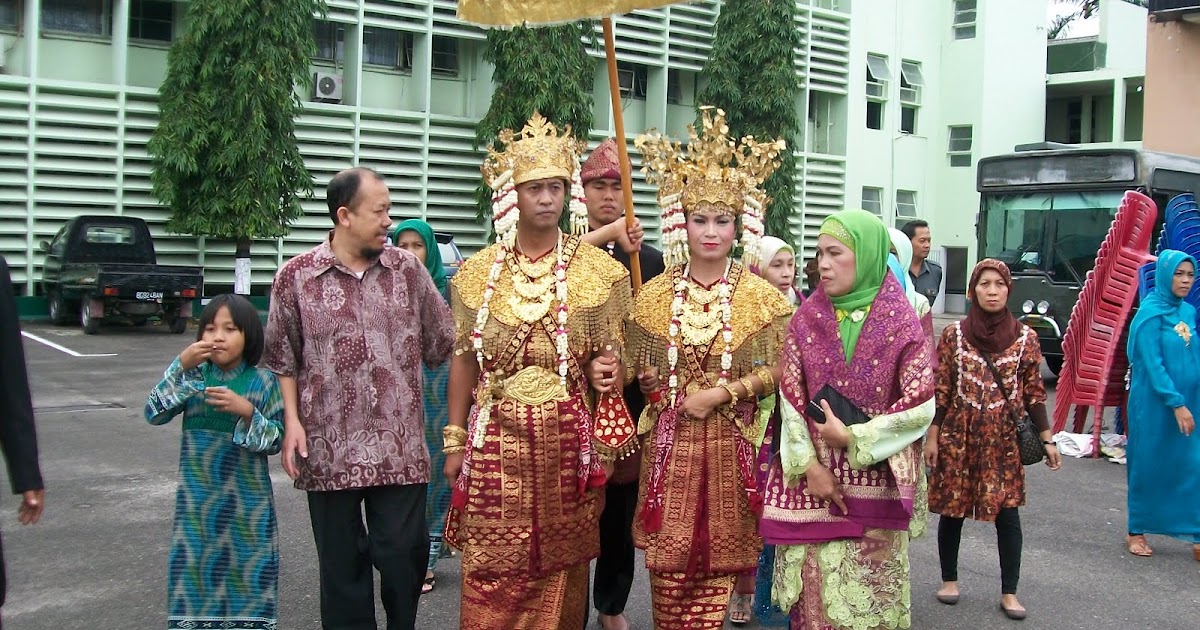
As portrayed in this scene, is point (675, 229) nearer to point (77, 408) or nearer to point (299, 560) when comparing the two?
point (299, 560)

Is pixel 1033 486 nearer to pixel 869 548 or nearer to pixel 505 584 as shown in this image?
pixel 869 548

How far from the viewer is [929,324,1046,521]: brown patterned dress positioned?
219 inches

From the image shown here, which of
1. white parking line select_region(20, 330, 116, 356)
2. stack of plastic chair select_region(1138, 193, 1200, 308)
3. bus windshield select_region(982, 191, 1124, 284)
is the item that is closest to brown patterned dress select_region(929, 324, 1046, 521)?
stack of plastic chair select_region(1138, 193, 1200, 308)

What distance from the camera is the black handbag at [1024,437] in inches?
219

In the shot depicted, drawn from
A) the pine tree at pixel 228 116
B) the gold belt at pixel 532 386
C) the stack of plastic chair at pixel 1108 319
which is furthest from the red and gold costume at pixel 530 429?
the pine tree at pixel 228 116

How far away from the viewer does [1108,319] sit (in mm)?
9688

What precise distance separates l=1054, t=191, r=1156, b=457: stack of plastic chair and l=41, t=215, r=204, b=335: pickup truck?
12.7 metres

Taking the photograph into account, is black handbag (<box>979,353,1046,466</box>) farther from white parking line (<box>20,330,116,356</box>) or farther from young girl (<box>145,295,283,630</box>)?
white parking line (<box>20,330,116,356</box>)

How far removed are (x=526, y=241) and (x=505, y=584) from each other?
1299 mm

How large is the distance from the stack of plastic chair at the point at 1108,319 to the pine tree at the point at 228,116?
1251 cm

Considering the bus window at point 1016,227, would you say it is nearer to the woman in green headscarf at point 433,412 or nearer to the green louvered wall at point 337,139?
the green louvered wall at point 337,139

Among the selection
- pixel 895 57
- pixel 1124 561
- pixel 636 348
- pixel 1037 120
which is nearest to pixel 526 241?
pixel 636 348

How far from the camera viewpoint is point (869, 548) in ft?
13.4

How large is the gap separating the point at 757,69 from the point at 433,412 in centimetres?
1972
